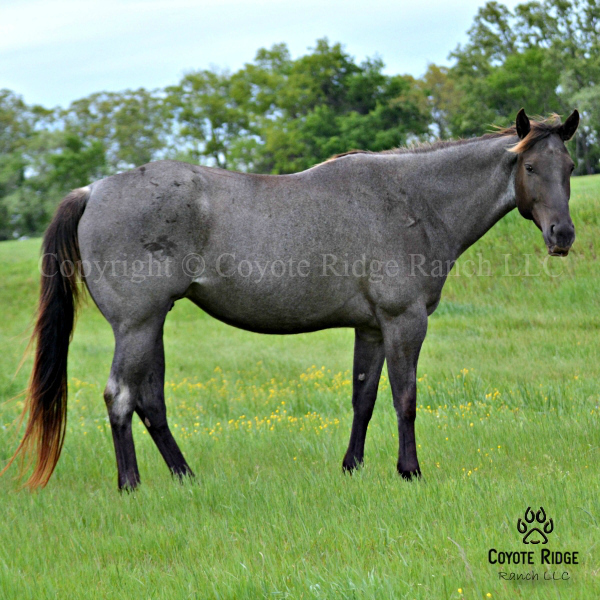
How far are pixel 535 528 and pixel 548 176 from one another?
2.51m

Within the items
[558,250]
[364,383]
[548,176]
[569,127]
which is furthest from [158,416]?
[569,127]

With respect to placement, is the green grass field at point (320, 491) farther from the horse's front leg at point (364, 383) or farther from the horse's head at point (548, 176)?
the horse's head at point (548, 176)

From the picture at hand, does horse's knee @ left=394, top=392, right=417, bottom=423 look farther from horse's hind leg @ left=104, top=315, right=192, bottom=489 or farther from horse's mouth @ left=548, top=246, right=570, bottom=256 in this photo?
horse's hind leg @ left=104, top=315, right=192, bottom=489

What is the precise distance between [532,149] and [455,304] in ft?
29.8

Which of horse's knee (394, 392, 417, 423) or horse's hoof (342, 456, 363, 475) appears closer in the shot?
horse's knee (394, 392, 417, 423)

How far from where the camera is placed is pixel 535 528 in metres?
3.64

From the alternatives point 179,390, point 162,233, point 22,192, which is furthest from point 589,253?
point 22,192

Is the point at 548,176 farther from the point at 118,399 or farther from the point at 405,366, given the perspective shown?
the point at 118,399

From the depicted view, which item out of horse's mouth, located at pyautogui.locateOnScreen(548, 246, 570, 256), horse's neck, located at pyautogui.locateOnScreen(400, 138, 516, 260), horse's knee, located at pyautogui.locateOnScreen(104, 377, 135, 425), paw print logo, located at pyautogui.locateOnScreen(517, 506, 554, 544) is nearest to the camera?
paw print logo, located at pyautogui.locateOnScreen(517, 506, 554, 544)

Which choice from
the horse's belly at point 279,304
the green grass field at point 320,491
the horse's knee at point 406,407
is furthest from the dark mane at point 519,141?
the green grass field at point 320,491

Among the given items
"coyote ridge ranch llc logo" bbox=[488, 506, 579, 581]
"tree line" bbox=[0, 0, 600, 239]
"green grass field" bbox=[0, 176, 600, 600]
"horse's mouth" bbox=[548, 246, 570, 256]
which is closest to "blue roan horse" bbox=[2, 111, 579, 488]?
"horse's mouth" bbox=[548, 246, 570, 256]

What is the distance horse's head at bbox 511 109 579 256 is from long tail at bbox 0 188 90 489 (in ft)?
10.8

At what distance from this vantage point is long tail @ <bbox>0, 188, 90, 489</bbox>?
16.2ft

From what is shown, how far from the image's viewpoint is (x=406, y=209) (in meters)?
5.17
